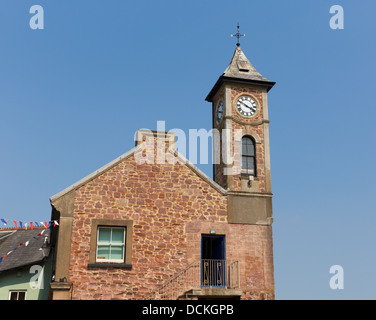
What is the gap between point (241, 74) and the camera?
23.0 m

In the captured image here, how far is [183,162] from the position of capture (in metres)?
20.3

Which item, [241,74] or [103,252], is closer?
[103,252]

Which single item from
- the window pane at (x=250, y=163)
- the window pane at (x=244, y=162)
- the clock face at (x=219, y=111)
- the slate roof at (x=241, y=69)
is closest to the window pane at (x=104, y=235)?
the window pane at (x=244, y=162)

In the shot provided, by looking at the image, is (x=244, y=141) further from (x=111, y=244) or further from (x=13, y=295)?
(x=13, y=295)

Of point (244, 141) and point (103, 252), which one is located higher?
point (244, 141)

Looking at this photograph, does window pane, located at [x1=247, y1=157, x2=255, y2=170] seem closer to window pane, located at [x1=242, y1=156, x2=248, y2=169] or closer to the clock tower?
the clock tower

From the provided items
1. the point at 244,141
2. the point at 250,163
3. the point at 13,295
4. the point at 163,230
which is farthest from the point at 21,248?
the point at 244,141

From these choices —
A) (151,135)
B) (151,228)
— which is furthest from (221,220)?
(151,135)

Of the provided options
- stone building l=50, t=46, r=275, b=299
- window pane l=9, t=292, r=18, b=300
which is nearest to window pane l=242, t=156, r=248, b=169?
stone building l=50, t=46, r=275, b=299

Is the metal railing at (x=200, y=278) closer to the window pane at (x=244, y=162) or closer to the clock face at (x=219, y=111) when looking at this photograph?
the window pane at (x=244, y=162)

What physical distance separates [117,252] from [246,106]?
876cm

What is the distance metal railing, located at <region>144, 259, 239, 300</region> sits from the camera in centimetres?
1840
